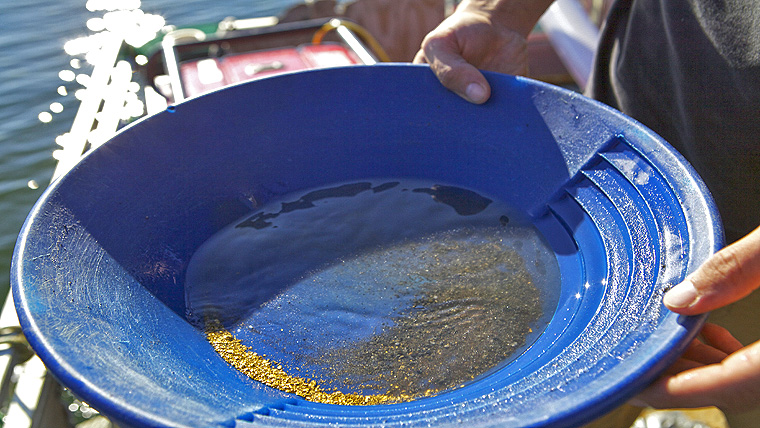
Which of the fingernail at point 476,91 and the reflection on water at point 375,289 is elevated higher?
the fingernail at point 476,91

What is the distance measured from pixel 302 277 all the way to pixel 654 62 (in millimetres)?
754

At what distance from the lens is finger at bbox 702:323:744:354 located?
1.92ft

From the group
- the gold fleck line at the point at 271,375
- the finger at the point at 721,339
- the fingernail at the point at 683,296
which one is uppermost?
the fingernail at the point at 683,296

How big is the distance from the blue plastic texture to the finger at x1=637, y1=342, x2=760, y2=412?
30 mm

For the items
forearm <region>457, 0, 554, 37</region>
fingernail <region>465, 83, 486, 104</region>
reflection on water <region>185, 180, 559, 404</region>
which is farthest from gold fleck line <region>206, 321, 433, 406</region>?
forearm <region>457, 0, 554, 37</region>

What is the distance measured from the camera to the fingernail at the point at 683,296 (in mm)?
505

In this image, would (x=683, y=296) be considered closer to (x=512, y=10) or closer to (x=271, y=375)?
(x=271, y=375)

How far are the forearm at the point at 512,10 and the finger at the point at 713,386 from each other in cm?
88

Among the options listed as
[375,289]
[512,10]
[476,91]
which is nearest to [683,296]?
[375,289]

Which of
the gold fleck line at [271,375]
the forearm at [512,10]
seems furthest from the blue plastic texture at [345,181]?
the forearm at [512,10]

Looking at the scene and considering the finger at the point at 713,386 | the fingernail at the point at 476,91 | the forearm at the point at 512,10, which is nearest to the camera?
the finger at the point at 713,386

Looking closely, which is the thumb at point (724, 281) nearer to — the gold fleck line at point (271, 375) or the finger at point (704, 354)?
the finger at point (704, 354)

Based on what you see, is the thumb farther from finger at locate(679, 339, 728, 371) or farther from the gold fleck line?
the gold fleck line

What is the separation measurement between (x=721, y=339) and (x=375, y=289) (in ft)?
1.48
